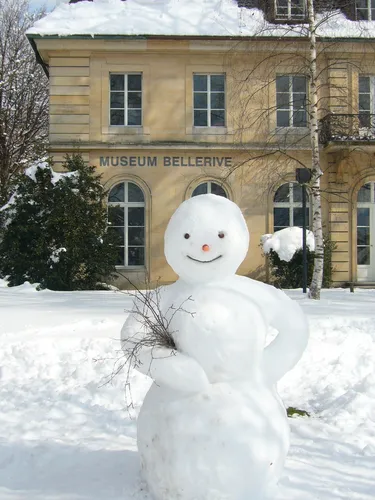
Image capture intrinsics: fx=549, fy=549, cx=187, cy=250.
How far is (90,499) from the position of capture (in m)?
3.15

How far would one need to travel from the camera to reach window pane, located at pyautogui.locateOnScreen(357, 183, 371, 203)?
54.4ft

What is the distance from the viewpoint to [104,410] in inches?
187

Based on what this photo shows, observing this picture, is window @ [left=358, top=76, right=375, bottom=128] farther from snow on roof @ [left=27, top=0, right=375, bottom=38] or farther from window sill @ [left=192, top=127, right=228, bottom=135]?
window sill @ [left=192, top=127, right=228, bottom=135]

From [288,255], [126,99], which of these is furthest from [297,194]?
[126,99]

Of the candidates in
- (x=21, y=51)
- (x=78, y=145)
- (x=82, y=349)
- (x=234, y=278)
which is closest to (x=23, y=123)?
(x=21, y=51)

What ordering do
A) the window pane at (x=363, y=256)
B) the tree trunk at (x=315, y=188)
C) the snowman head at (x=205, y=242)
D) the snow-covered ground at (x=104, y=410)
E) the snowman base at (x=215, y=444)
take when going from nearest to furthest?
1. the snowman base at (x=215, y=444)
2. the snowman head at (x=205, y=242)
3. the snow-covered ground at (x=104, y=410)
4. the tree trunk at (x=315, y=188)
5. the window pane at (x=363, y=256)

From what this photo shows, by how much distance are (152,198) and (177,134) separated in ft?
6.61

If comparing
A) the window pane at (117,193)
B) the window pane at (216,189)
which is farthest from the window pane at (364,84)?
the window pane at (117,193)

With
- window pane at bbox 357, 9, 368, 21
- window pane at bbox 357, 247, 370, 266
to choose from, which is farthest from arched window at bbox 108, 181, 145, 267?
window pane at bbox 357, 9, 368, 21

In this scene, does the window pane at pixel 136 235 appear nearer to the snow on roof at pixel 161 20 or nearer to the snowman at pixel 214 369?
the snow on roof at pixel 161 20

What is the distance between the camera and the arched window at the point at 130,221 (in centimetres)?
1602

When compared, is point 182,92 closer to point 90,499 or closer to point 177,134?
point 177,134

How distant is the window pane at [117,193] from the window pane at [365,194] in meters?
7.10

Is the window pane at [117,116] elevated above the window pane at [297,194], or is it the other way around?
the window pane at [117,116]
